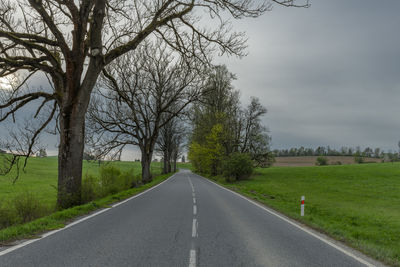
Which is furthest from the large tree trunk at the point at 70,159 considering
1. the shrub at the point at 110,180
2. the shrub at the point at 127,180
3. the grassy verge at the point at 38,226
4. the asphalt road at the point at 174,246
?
the shrub at the point at 127,180

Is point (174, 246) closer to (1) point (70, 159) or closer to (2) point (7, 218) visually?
(1) point (70, 159)

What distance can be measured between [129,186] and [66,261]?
17.4 meters

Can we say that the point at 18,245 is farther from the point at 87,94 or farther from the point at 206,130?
the point at 206,130

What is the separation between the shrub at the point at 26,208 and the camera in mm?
8883

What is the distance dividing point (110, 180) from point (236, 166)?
685 inches

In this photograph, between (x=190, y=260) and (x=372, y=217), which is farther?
(x=372, y=217)

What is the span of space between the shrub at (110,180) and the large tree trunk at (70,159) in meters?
6.58

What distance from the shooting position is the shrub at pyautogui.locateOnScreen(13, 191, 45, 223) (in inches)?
350

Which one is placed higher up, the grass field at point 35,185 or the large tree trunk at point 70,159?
the large tree trunk at point 70,159

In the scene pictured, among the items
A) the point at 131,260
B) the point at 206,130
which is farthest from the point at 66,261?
the point at 206,130

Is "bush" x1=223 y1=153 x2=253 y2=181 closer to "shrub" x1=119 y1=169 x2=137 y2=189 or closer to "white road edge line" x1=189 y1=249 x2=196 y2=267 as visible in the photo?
"shrub" x1=119 y1=169 x2=137 y2=189

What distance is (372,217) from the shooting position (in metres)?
11.5

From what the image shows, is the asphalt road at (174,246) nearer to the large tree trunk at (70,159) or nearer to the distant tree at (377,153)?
the large tree trunk at (70,159)

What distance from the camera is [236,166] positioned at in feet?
104
